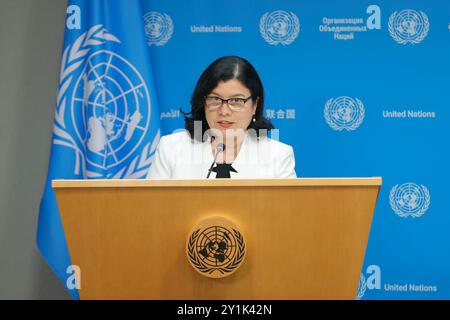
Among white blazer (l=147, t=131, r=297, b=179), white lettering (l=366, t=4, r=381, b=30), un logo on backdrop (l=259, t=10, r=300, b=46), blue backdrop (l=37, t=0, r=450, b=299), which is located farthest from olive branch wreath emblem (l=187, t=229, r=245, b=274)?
white lettering (l=366, t=4, r=381, b=30)

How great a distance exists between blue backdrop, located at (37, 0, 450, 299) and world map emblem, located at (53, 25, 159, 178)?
0.70 ft

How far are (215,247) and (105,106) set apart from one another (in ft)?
6.44

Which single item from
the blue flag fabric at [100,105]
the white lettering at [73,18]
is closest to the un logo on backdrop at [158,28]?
the blue flag fabric at [100,105]

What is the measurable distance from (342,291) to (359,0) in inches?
97.8

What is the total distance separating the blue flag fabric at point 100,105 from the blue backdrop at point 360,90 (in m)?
0.22

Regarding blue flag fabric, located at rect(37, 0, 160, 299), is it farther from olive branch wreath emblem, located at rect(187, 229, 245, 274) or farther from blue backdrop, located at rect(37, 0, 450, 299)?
olive branch wreath emblem, located at rect(187, 229, 245, 274)

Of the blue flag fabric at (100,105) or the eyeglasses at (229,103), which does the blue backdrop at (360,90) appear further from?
the eyeglasses at (229,103)

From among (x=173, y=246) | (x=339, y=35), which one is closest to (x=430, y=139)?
(x=339, y=35)

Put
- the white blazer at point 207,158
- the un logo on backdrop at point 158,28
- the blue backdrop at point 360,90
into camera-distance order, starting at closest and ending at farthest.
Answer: the white blazer at point 207,158 → the blue backdrop at point 360,90 → the un logo on backdrop at point 158,28

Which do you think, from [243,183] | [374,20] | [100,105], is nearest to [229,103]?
[243,183]

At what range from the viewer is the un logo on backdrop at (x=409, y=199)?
3.45 meters

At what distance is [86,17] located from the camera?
3.29 metres

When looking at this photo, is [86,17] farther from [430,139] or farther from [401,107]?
[430,139]

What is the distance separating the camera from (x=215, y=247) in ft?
4.86
